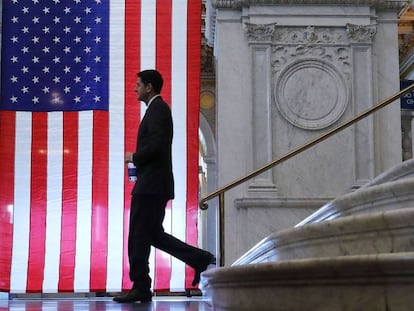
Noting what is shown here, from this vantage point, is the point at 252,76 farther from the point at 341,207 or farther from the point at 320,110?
the point at 341,207

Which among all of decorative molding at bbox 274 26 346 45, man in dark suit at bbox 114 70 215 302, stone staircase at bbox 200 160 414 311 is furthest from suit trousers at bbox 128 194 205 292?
decorative molding at bbox 274 26 346 45

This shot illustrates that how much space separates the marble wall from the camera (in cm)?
961

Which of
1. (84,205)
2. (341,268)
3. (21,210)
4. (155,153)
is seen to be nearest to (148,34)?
(84,205)

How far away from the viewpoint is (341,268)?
2818 mm

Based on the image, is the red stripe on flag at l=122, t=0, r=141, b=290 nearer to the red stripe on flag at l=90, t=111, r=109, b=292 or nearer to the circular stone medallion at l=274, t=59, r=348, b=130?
the red stripe on flag at l=90, t=111, r=109, b=292

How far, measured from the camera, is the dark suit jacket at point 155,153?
5.74 metres

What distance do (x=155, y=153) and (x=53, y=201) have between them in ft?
13.7

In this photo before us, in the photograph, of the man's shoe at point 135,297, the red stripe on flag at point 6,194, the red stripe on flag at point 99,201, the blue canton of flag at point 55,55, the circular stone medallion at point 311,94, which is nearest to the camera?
the man's shoe at point 135,297

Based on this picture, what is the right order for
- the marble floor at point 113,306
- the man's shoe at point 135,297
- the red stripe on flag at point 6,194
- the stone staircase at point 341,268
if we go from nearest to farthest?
1. the stone staircase at point 341,268
2. the marble floor at point 113,306
3. the man's shoe at point 135,297
4. the red stripe on flag at point 6,194

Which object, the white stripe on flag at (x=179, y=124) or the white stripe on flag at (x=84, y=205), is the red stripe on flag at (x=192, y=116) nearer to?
the white stripe on flag at (x=179, y=124)

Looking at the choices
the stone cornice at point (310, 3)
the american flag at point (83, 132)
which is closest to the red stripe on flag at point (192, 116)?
the american flag at point (83, 132)

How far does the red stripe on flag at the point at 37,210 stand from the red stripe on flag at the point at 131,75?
100 centimetres

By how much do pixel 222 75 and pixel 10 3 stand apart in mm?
2889

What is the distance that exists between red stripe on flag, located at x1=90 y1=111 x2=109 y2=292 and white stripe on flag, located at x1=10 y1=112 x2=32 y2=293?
0.82m
